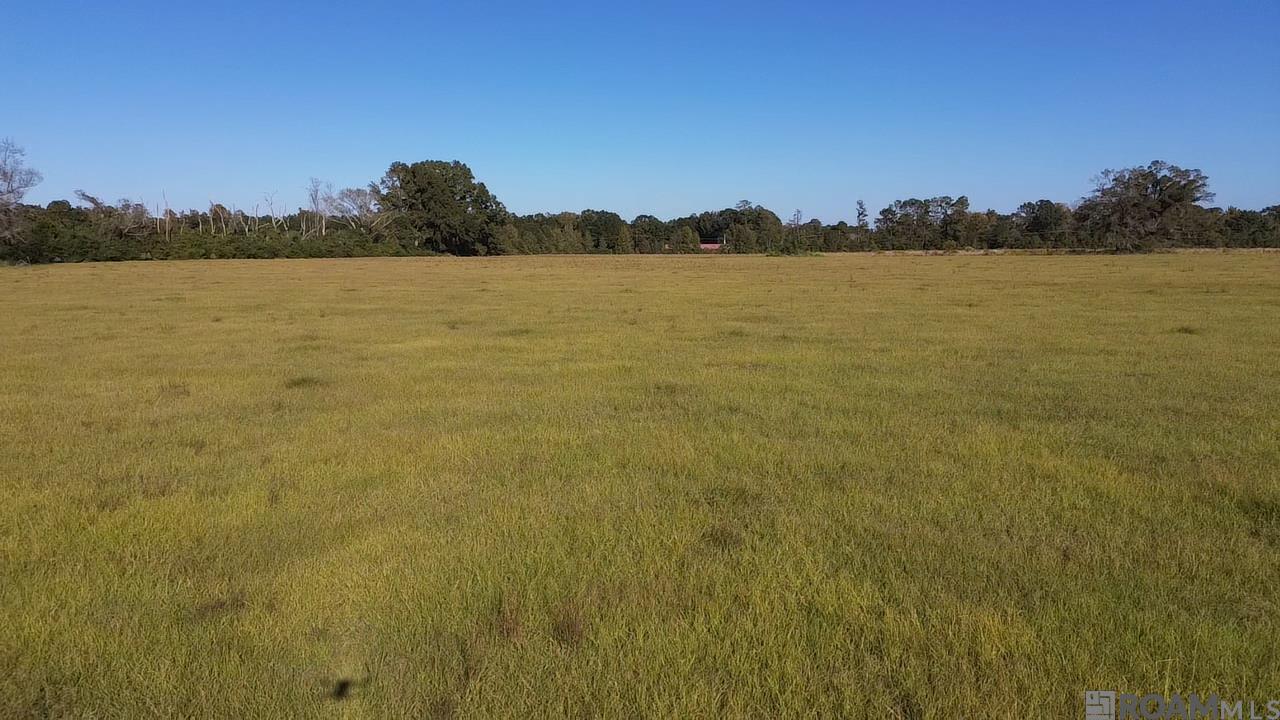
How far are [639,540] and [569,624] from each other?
3.17 ft

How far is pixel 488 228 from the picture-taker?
91.9 metres

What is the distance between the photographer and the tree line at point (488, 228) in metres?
63.0

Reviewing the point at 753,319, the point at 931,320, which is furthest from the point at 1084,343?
the point at 753,319

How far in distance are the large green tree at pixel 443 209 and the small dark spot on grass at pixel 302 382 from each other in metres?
80.3

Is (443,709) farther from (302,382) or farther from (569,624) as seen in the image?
(302,382)

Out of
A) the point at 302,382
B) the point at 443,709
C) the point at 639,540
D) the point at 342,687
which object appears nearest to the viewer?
the point at 443,709

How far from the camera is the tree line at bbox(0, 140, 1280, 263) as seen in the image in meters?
63.0

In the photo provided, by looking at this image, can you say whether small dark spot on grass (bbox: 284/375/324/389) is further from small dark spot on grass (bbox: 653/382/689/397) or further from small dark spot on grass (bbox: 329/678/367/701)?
small dark spot on grass (bbox: 329/678/367/701)

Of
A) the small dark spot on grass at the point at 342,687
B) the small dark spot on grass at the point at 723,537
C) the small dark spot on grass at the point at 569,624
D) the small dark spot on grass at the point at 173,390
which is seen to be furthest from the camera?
the small dark spot on grass at the point at 173,390

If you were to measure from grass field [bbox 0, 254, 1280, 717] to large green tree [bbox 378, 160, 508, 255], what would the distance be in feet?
270

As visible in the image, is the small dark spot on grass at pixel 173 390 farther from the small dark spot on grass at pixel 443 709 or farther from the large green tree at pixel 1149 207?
the large green tree at pixel 1149 207

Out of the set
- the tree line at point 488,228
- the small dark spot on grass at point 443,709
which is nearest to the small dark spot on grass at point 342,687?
the small dark spot on grass at point 443,709

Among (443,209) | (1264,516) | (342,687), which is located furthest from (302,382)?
(443,209)

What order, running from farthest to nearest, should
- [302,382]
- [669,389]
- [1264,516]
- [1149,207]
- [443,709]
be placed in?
1. [1149,207]
2. [302,382]
3. [669,389]
4. [1264,516]
5. [443,709]
